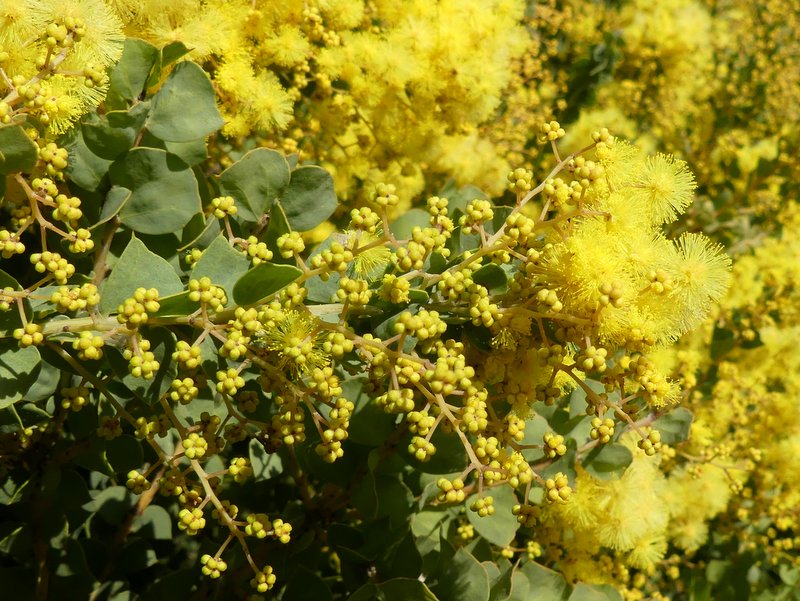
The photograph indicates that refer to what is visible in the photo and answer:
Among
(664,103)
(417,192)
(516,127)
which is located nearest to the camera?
(417,192)

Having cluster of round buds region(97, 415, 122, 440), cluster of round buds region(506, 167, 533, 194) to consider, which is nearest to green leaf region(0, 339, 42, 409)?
cluster of round buds region(97, 415, 122, 440)

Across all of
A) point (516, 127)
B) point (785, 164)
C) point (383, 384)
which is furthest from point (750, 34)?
point (383, 384)

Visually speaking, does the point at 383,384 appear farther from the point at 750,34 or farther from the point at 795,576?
the point at 750,34

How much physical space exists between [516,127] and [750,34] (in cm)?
294

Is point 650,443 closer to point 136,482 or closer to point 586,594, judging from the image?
point 586,594

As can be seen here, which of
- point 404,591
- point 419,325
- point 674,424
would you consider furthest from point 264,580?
point 674,424

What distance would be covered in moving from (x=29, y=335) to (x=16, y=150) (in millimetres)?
286

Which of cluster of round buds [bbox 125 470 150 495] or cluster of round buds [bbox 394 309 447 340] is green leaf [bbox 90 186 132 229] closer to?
cluster of round buds [bbox 125 470 150 495]

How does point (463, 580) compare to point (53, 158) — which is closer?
point (53, 158)

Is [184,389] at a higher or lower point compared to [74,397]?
higher

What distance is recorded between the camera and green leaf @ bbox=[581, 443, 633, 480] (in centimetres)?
178

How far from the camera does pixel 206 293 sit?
3.43 ft

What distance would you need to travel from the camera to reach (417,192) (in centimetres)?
242

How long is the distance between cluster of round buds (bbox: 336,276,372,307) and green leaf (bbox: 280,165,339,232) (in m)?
0.36
